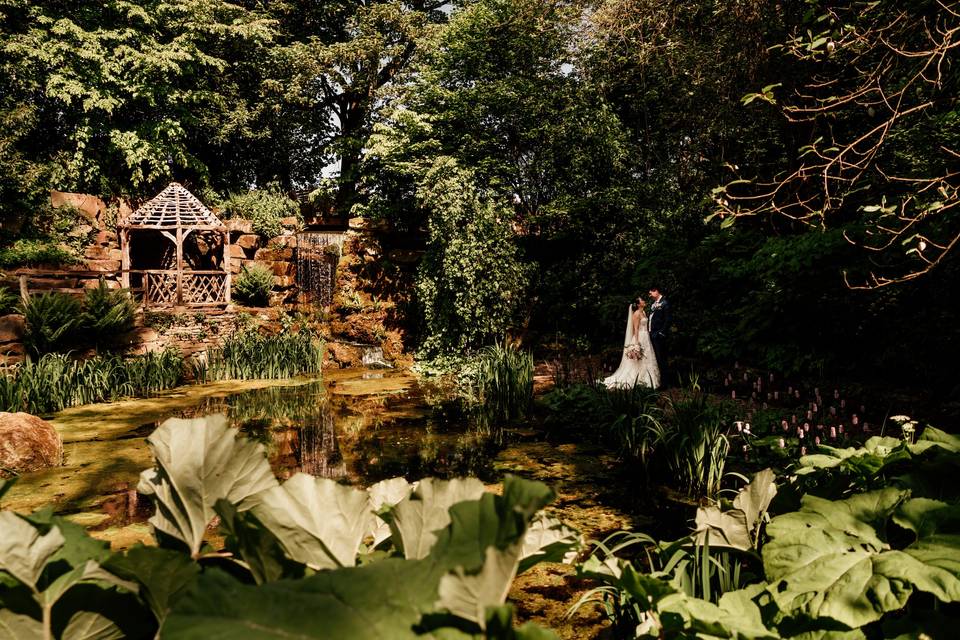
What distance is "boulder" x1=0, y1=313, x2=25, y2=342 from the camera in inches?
348

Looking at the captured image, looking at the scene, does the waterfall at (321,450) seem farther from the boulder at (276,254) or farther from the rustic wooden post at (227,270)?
the boulder at (276,254)

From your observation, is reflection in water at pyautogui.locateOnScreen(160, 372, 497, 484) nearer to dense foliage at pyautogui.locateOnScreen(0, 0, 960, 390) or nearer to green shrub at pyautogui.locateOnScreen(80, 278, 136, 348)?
dense foliage at pyautogui.locateOnScreen(0, 0, 960, 390)

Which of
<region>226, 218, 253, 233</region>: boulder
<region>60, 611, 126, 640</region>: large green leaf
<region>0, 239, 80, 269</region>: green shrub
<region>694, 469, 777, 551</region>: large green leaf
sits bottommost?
<region>694, 469, 777, 551</region>: large green leaf

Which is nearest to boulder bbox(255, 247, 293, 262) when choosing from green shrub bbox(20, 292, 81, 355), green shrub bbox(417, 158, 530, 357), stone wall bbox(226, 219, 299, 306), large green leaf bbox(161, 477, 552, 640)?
stone wall bbox(226, 219, 299, 306)

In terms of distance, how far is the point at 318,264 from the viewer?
46.3ft

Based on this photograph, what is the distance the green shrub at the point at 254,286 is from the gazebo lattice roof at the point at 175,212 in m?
1.62

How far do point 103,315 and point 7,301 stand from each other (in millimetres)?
1397

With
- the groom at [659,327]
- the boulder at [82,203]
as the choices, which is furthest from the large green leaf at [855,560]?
the boulder at [82,203]

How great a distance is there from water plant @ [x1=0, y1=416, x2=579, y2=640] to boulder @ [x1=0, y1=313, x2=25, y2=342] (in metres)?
11.0

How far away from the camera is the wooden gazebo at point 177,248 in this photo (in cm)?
1341

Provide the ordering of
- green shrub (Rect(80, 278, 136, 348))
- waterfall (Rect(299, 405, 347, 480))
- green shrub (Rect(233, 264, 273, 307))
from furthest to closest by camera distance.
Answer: green shrub (Rect(233, 264, 273, 307)) → green shrub (Rect(80, 278, 136, 348)) → waterfall (Rect(299, 405, 347, 480))

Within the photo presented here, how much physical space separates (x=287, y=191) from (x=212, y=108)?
3377 mm

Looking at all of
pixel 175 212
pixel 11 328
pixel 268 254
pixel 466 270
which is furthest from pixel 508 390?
pixel 175 212

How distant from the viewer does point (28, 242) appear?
11.9 meters
